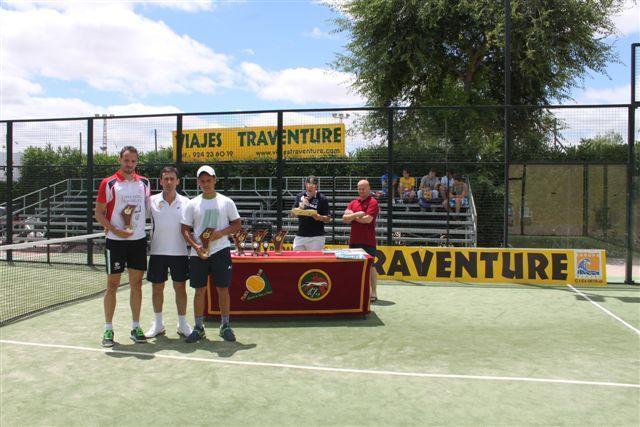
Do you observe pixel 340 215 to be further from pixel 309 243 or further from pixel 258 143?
pixel 309 243

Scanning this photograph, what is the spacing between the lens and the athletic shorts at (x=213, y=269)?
5.86m

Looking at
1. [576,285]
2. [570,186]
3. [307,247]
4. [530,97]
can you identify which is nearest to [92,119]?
[307,247]

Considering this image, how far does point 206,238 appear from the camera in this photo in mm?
5785

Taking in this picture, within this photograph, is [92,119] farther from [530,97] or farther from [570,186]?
[530,97]

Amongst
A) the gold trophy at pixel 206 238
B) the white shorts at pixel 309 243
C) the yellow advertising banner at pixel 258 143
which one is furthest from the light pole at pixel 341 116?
the gold trophy at pixel 206 238

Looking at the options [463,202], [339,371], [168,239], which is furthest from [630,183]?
[168,239]

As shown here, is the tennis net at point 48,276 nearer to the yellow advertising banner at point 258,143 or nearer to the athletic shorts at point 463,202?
the yellow advertising banner at point 258,143

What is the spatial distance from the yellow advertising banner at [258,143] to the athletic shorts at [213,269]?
213 inches

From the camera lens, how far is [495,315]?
7398 millimetres

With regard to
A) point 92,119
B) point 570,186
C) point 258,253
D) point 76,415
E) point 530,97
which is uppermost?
point 530,97

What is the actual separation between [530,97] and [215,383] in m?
18.7

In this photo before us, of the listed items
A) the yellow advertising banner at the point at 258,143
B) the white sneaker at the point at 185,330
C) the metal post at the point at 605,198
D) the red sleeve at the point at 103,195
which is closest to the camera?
the red sleeve at the point at 103,195

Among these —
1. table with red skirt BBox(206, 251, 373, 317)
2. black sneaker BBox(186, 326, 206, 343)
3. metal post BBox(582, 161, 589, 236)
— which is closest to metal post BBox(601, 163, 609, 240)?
metal post BBox(582, 161, 589, 236)

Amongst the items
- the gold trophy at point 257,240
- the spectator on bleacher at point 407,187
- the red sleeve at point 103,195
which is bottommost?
the gold trophy at point 257,240
